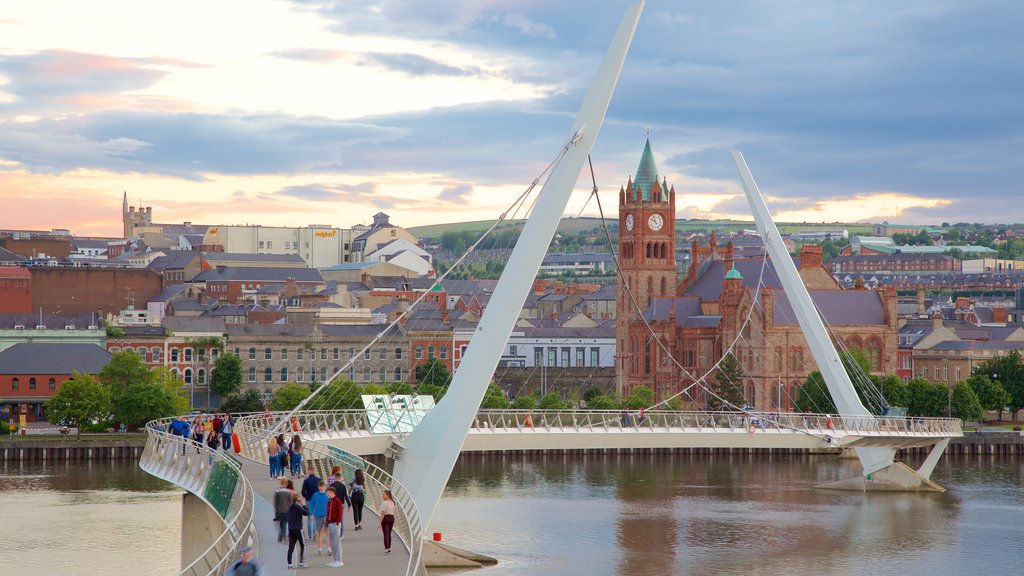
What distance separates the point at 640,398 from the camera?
3701 inches

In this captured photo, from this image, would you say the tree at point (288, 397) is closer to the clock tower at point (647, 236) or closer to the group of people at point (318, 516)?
the clock tower at point (647, 236)

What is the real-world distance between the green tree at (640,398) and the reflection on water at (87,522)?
3183 centimetres

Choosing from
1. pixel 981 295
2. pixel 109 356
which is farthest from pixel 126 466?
pixel 981 295

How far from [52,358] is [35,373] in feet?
5.25

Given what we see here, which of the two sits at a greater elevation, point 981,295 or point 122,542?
point 981,295

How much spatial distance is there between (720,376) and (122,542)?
5809 centimetres

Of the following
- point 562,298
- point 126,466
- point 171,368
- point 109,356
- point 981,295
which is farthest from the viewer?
point 981,295

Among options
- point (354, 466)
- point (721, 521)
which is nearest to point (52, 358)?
point (721, 521)

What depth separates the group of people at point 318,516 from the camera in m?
21.5

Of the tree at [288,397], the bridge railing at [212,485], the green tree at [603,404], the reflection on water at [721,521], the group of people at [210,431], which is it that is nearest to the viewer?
the bridge railing at [212,485]

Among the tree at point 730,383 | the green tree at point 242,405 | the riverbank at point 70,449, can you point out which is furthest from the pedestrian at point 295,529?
the tree at point 730,383

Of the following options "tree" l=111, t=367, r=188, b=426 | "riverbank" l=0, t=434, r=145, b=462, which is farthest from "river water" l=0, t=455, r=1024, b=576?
"tree" l=111, t=367, r=188, b=426

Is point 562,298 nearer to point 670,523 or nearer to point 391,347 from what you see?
point 391,347

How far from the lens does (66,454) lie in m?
75.2
